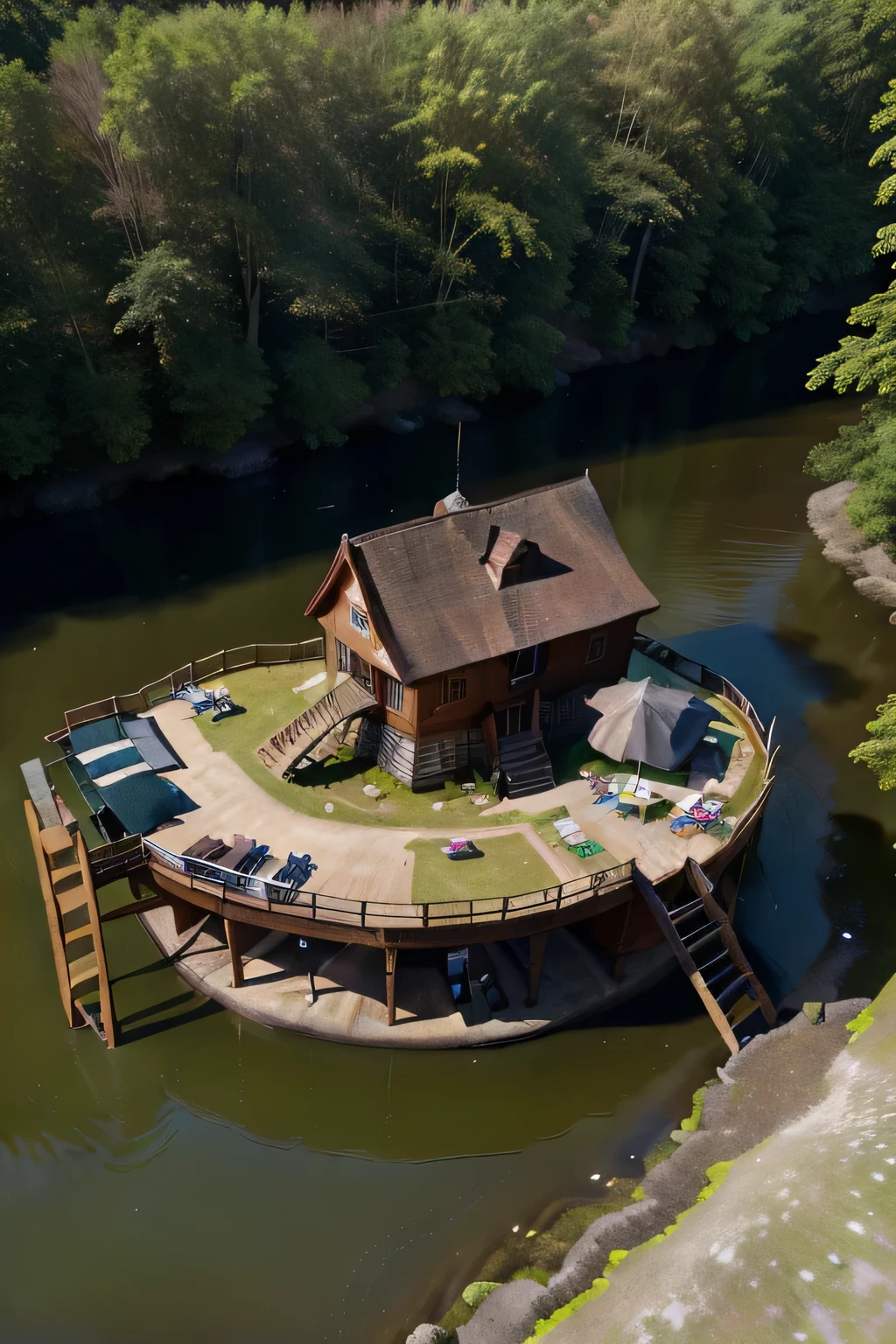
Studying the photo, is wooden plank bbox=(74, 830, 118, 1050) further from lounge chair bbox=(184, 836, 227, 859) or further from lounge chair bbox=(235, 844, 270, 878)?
lounge chair bbox=(235, 844, 270, 878)

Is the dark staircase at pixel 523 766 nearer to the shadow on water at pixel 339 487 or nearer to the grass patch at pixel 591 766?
the grass patch at pixel 591 766

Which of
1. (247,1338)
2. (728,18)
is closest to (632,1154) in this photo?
Result: (247,1338)

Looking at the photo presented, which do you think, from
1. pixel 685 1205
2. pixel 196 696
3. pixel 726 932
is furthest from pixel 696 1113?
pixel 196 696

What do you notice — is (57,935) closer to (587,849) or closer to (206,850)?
(206,850)

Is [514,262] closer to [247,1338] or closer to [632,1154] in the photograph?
[632,1154]

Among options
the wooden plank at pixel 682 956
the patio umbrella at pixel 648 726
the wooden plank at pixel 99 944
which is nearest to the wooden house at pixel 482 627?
the patio umbrella at pixel 648 726

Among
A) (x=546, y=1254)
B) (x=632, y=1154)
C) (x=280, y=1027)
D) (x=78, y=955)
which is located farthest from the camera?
(x=78, y=955)
